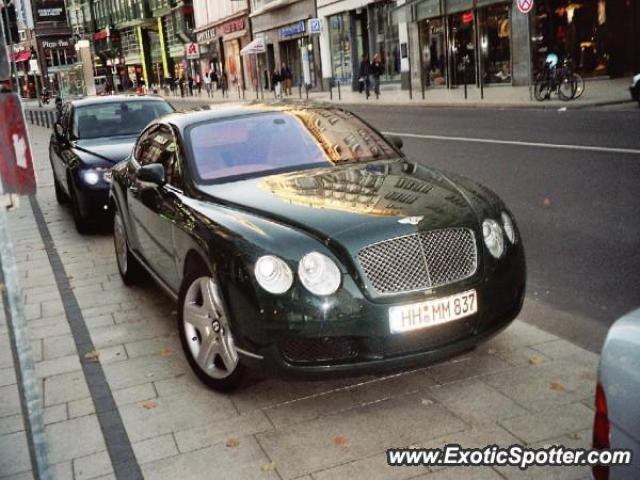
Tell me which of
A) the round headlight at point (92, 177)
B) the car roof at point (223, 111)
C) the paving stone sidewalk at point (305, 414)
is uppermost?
the car roof at point (223, 111)

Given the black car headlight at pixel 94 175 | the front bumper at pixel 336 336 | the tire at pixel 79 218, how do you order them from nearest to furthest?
the front bumper at pixel 336 336 → the black car headlight at pixel 94 175 → the tire at pixel 79 218

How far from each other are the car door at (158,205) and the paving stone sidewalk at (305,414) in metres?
0.61

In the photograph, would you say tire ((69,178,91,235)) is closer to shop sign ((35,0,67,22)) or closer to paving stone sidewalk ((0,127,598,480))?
paving stone sidewalk ((0,127,598,480))

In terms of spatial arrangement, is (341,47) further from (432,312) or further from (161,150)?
(432,312)

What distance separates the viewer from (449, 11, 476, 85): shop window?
31.6 m

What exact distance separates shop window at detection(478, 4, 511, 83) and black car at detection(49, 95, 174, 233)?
21316 millimetres

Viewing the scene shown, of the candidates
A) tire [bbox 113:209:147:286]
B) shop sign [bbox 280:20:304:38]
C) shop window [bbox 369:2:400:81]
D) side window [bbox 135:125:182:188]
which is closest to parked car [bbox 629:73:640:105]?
tire [bbox 113:209:147:286]

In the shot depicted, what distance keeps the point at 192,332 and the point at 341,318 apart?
1.21 m

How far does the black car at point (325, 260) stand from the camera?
12.3ft

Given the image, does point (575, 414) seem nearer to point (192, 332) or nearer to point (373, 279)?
point (373, 279)

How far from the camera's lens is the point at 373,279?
12.4ft

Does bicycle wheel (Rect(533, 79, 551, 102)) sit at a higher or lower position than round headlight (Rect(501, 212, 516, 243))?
higher

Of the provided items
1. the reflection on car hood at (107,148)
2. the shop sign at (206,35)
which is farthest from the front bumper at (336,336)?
the shop sign at (206,35)

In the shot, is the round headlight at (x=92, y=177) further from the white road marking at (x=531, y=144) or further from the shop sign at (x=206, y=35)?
the shop sign at (x=206, y=35)
